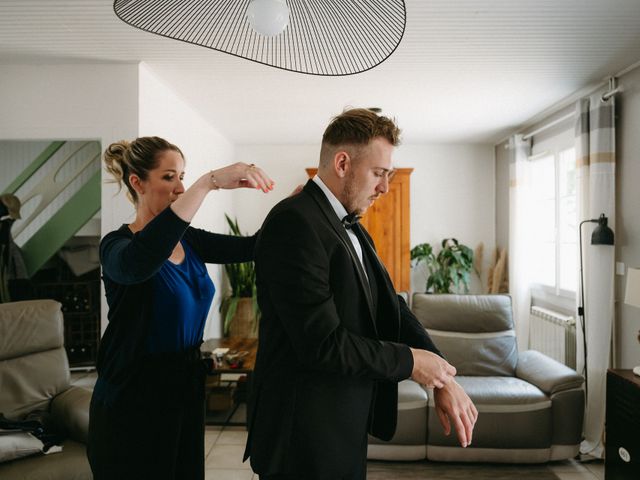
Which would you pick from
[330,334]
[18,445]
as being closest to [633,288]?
[330,334]

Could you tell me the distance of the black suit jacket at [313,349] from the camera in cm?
98

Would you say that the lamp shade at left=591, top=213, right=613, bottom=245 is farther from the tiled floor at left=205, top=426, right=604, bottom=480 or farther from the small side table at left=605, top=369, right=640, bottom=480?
the tiled floor at left=205, top=426, right=604, bottom=480

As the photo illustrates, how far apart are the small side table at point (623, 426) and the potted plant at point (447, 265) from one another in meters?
2.94

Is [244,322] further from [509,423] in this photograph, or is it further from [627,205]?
[627,205]

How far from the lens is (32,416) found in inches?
87.2

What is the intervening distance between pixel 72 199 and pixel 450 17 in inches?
160

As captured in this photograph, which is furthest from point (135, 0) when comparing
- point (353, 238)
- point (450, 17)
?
point (450, 17)

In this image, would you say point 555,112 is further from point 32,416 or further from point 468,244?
point 32,416

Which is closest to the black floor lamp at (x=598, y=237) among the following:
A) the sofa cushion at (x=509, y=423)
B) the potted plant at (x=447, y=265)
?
the sofa cushion at (x=509, y=423)

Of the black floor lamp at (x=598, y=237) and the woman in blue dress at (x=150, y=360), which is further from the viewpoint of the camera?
the black floor lamp at (x=598, y=237)

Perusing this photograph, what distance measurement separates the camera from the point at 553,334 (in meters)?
4.11

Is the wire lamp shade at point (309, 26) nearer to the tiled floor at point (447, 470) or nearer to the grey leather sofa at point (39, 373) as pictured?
the grey leather sofa at point (39, 373)

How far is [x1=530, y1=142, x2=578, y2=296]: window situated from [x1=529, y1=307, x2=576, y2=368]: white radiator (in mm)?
262

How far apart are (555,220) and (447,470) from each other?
8.79 feet
